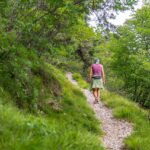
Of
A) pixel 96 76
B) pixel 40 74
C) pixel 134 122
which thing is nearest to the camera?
pixel 40 74

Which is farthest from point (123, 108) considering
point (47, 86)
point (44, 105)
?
point (44, 105)

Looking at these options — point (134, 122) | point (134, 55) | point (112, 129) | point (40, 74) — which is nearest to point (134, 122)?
point (134, 122)

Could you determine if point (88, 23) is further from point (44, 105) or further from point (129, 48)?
point (129, 48)

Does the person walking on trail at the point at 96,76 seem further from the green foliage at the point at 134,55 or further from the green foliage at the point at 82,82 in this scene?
the green foliage at the point at 82,82

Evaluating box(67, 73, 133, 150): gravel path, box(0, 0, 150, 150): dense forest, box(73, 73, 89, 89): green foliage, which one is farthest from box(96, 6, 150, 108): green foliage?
box(0, 0, 150, 150): dense forest

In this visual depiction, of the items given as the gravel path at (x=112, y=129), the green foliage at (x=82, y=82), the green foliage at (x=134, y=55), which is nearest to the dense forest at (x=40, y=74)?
the gravel path at (x=112, y=129)

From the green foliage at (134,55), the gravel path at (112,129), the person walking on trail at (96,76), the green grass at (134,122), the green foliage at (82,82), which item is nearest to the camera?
the green grass at (134,122)

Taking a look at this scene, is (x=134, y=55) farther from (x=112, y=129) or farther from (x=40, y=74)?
(x=40, y=74)

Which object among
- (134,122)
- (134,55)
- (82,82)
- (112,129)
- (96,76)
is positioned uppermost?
(134,55)

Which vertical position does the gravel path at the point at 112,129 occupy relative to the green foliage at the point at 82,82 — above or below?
below

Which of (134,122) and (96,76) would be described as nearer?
(134,122)

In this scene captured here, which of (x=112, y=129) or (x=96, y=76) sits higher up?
(x=96, y=76)

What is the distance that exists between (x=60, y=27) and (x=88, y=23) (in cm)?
129

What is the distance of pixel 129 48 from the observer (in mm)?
23312
